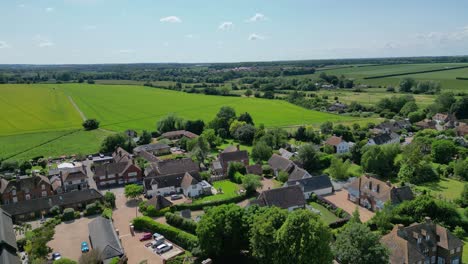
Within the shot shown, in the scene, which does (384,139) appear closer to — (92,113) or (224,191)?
(224,191)

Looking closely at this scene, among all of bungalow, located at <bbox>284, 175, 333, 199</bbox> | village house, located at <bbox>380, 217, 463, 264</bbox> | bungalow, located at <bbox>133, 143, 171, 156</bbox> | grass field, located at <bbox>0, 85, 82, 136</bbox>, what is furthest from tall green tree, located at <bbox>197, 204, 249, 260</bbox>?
grass field, located at <bbox>0, 85, 82, 136</bbox>

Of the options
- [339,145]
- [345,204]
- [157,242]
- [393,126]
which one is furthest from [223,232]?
[393,126]

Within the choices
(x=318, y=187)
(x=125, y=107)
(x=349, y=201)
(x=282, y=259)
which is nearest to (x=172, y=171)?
(x=318, y=187)

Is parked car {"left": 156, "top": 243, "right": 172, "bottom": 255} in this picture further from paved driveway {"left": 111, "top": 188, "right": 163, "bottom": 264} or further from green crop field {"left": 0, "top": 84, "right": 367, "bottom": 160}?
green crop field {"left": 0, "top": 84, "right": 367, "bottom": 160}

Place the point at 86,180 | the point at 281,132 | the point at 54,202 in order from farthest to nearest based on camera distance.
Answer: the point at 281,132
the point at 86,180
the point at 54,202

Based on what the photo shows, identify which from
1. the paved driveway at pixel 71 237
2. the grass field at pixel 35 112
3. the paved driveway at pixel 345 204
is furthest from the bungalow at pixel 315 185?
the grass field at pixel 35 112

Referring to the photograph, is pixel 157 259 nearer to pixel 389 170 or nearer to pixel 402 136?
pixel 389 170

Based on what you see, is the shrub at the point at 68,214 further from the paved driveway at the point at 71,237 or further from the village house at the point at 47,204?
the village house at the point at 47,204
